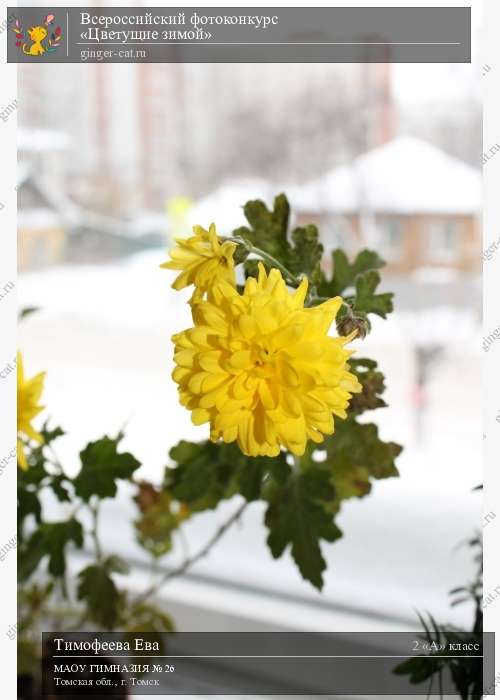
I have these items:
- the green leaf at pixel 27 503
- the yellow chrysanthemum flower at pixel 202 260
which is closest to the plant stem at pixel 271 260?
the yellow chrysanthemum flower at pixel 202 260

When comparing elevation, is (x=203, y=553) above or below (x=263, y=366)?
below

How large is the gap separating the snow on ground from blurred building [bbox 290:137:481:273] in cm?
8

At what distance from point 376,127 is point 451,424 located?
387 mm

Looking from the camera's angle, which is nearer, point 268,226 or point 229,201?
point 268,226

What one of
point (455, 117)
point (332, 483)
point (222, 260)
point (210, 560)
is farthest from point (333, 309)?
point (210, 560)

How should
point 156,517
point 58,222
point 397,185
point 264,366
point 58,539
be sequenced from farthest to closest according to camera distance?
point 58,222 < point 397,185 < point 156,517 < point 58,539 < point 264,366

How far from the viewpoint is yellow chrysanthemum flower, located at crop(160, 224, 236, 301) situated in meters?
0.54

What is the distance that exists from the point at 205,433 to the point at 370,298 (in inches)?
23.3

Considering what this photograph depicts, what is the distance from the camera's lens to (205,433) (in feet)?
3.93

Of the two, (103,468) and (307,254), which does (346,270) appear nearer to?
(307,254)

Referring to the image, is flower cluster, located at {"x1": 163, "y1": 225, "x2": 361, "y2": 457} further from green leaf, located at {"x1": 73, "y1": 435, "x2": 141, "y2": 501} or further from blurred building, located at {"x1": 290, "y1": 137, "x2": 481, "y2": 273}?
blurred building, located at {"x1": 290, "y1": 137, "x2": 481, "y2": 273}

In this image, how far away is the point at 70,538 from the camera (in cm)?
76

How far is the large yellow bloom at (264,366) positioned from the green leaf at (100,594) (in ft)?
1.15

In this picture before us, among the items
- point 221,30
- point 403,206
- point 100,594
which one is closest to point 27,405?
point 100,594
